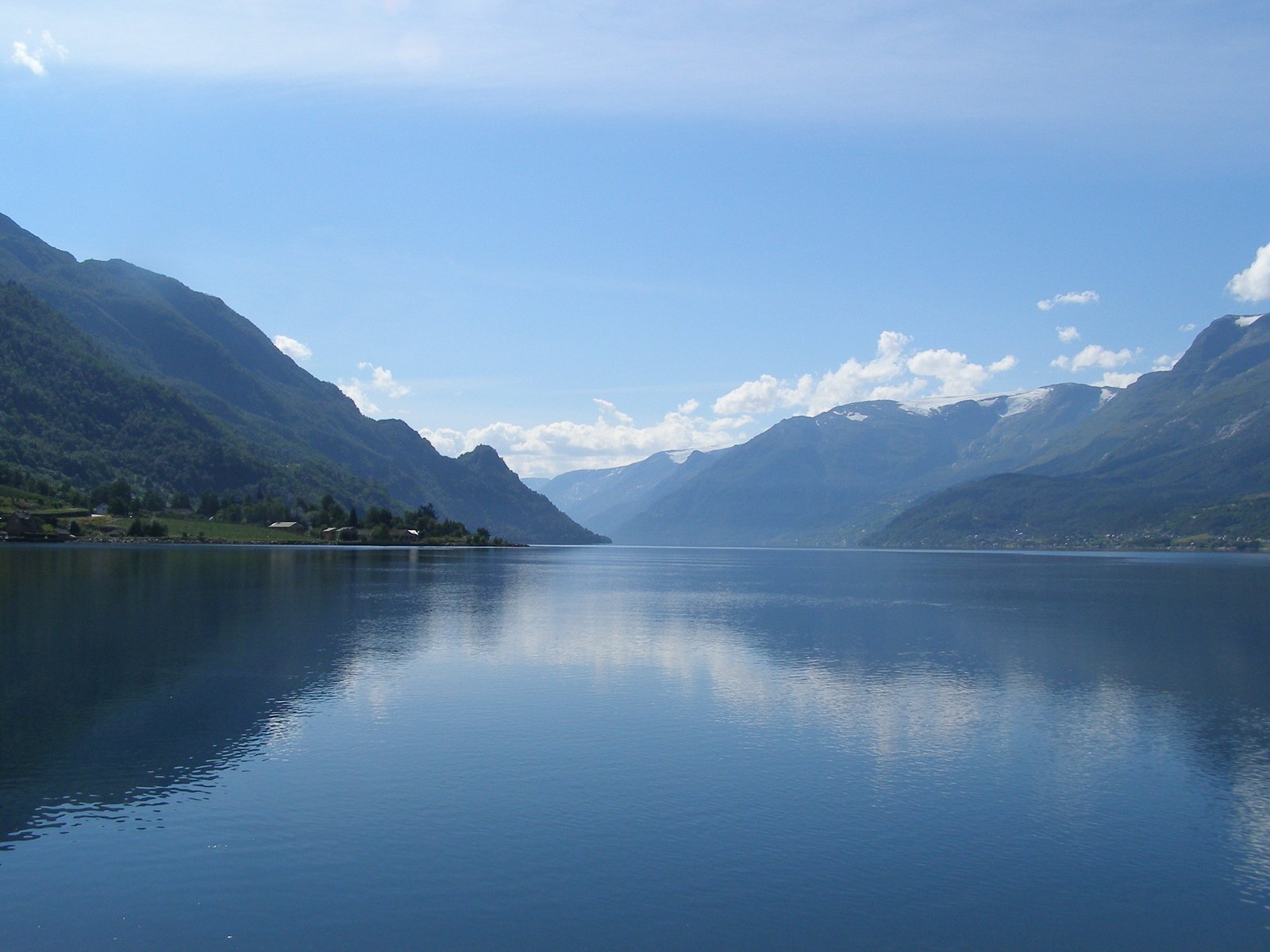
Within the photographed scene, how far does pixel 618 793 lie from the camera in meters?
34.0

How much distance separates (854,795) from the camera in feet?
112

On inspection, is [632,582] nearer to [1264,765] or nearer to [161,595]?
[161,595]

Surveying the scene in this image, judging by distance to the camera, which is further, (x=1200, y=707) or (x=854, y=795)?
(x=1200, y=707)

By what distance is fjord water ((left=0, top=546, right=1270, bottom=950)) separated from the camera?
23.7 meters

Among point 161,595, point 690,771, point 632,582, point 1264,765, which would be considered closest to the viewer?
point 690,771

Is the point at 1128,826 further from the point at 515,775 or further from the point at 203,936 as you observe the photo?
the point at 203,936

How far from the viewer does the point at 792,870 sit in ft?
87.8

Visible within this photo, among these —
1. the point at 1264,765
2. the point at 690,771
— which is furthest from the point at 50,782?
the point at 1264,765

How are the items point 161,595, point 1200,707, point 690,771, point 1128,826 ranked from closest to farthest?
point 1128,826 → point 690,771 → point 1200,707 → point 161,595

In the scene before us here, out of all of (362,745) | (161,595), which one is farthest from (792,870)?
(161,595)

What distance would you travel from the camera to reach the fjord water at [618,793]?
77.6ft

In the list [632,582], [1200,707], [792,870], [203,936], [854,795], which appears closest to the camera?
[203,936]

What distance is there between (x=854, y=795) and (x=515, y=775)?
12754mm

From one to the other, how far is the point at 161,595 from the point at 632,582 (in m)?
89.8
